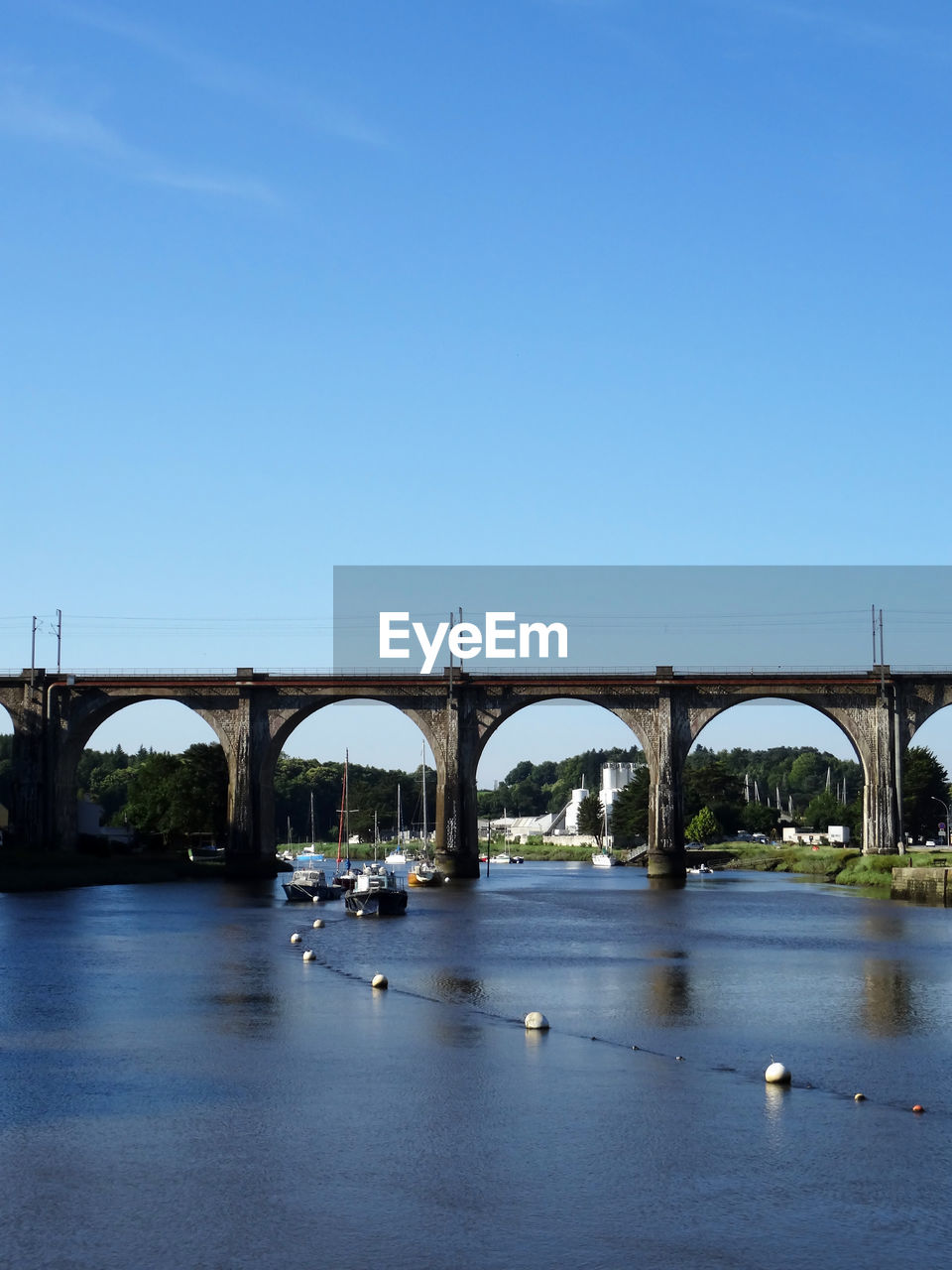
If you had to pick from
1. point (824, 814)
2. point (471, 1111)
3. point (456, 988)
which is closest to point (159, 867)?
point (456, 988)

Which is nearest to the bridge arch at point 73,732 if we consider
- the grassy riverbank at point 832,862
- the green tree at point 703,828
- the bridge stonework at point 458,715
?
the bridge stonework at point 458,715

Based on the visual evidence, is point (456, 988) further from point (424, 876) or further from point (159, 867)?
point (159, 867)

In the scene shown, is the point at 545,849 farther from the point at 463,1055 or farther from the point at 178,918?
the point at 463,1055

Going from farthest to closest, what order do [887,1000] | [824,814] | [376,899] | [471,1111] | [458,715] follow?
[824,814], [458,715], [376,899], [887,1000], [471,1111]

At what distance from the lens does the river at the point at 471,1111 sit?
1380cm

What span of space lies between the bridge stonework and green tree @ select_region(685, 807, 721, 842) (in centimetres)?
6266

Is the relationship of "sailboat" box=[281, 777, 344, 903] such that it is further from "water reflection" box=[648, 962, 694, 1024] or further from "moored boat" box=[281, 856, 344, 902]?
"water reflection" box=[648, 962, 694, 1024]

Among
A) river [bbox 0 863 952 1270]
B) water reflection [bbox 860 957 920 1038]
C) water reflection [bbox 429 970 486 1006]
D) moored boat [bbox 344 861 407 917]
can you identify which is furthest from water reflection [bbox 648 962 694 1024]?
moored boat [bbox 344 861 407 917]

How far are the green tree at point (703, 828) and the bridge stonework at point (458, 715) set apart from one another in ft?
206

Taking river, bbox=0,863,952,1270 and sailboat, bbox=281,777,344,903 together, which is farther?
sailboat, bbox=281,777,344,903

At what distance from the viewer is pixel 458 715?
83250mm

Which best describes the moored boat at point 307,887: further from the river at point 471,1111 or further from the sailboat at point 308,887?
the river at point 471,1111

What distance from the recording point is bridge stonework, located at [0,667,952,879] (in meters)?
82.9

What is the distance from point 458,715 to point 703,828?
70.7m
